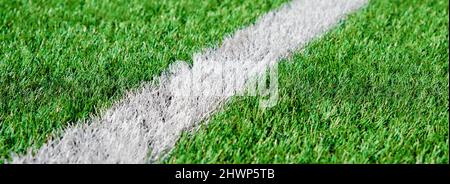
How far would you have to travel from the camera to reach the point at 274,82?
105 inches

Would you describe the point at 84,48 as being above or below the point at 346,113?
above

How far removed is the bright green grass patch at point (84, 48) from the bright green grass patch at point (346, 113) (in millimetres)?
504

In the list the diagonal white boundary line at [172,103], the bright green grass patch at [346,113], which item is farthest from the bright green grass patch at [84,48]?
the bright green grass patch at [346,113]

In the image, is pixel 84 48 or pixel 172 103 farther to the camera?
pixel 84 48

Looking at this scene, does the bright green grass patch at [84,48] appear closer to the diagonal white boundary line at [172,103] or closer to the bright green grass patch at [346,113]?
the diagonal white boundary line at [172,103]

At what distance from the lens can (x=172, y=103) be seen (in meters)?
2.46

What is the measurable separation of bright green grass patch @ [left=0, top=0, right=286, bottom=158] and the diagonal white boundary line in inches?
3.0

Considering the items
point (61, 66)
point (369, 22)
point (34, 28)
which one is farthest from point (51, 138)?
point (369, 22)

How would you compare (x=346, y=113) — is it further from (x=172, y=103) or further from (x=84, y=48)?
(x=84, y=48)

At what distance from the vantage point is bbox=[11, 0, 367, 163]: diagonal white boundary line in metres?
2.11

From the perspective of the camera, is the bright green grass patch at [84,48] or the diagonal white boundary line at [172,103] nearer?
the diagonal white boundary line at [172,103]

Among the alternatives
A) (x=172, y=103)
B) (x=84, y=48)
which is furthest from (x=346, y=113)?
(x=84, y=48)

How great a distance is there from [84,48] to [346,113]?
132 cm

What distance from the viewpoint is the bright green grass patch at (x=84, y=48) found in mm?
2328
